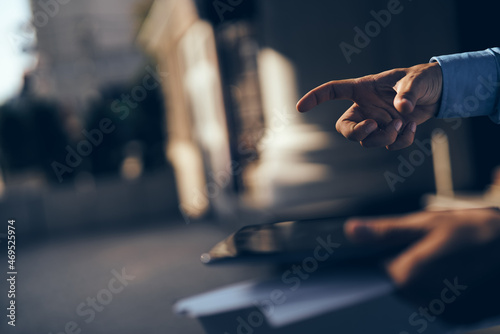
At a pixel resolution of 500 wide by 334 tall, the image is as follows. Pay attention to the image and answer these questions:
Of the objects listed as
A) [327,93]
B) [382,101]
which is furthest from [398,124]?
[327,93]

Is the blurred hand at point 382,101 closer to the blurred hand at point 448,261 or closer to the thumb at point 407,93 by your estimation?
the thumb at point 407,93

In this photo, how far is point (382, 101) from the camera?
107 centimetres

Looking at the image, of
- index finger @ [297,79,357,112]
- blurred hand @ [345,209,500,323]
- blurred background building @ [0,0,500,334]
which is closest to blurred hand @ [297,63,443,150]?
index finger @ [297,79,357,112]

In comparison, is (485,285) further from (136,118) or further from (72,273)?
(136,118)

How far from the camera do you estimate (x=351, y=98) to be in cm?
108

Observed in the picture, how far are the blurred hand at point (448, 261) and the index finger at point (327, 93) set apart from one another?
316 millimetres

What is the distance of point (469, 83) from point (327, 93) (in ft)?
1.27

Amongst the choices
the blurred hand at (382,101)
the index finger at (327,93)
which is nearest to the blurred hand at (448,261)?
the blurred hand at (382,101)

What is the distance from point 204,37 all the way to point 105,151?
341cm

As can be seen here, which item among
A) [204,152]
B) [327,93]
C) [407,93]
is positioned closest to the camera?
[407,93]

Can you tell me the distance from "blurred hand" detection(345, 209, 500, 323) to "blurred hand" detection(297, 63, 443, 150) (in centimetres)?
21

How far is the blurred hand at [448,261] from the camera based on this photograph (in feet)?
3.26

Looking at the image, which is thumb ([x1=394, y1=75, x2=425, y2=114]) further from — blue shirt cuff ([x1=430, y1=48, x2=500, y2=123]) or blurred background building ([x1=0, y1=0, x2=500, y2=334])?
blurred background building ([x1=0, y1=0, x2=500, y2=334])

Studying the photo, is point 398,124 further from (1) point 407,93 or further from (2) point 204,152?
(2) point 204,152
